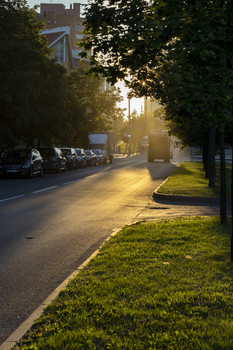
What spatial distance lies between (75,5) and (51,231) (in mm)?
137734

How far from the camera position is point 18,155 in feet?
98.1

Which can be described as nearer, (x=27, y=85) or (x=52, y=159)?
(x=27, y=85)

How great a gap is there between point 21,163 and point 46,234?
19.1 metres

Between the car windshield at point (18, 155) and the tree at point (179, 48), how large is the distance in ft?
67.2

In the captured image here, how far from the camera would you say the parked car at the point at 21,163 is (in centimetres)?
2873

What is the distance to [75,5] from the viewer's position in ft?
461

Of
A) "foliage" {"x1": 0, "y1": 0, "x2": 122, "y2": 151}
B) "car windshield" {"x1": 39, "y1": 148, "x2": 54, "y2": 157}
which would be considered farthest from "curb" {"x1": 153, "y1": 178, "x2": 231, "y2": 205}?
"car windshield" {"x1": 39, "y1": 148, "x2": 54, "y2": 157}

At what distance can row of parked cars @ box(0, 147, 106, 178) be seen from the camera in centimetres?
2888

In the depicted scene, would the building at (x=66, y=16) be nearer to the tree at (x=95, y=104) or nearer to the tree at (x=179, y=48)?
the tree at (x=95, y=104)

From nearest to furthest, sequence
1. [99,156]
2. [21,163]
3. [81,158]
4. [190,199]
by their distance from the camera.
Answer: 1. [190,199]
2. [21,163]
3. [81,158]
4. [99,156]

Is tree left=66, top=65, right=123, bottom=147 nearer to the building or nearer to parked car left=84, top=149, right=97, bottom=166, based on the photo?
parked car left=84, top=149, right=97, bottom=166

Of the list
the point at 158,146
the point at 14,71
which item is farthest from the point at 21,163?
the point at 158,146

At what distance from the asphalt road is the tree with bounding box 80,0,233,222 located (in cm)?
271

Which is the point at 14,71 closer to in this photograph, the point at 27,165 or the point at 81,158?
the point at 27,165
